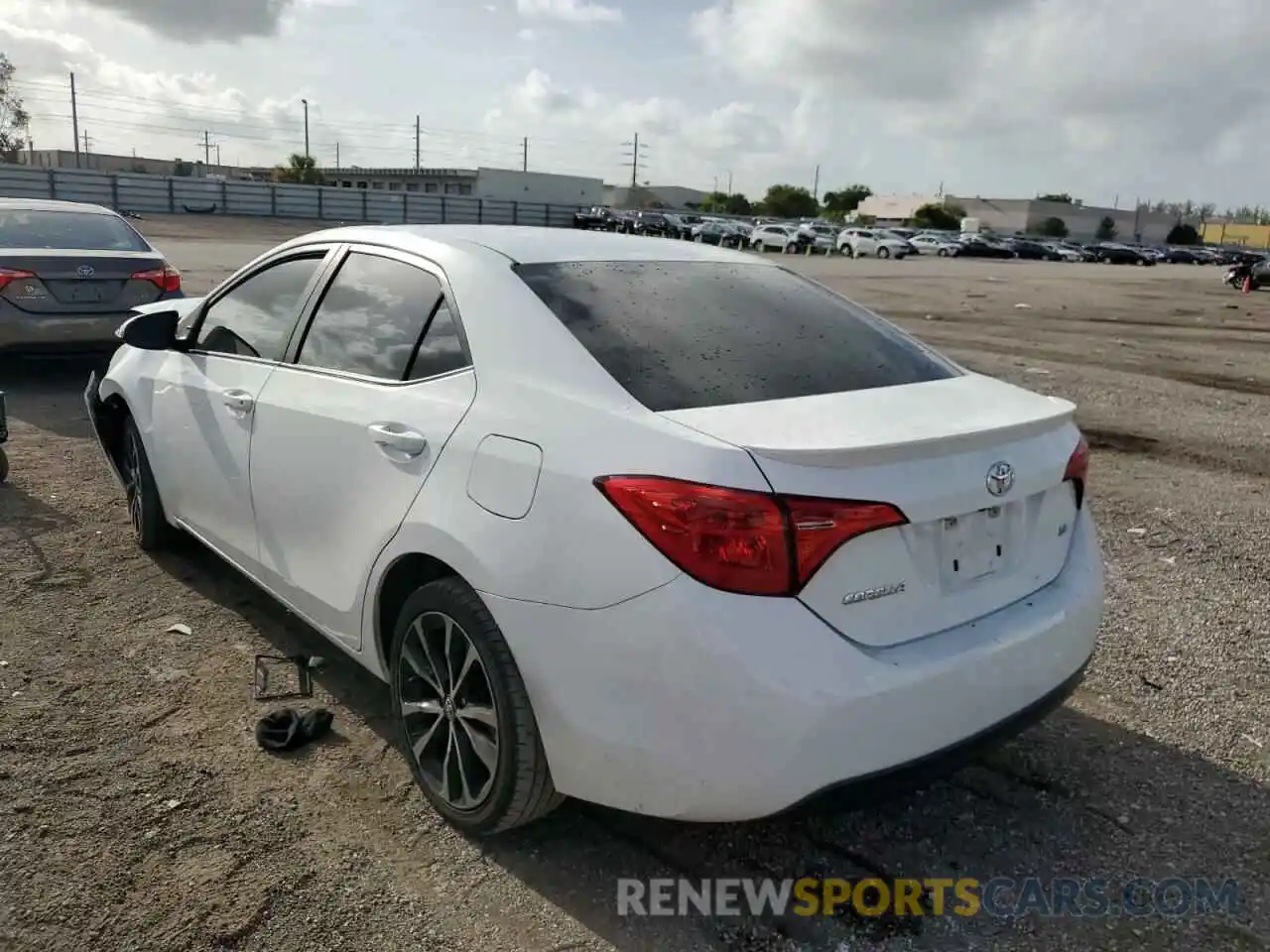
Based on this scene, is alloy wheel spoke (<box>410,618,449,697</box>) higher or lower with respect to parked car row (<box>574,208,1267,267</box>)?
higher

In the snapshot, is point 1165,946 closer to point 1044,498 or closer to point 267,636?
point 1044,498

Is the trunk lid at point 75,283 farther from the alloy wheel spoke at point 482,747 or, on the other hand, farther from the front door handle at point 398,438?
the alloy wheel spoke at point 482,747

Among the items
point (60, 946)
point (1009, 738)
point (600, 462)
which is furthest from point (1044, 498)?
point (60, 946)

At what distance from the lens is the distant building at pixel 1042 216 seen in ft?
389

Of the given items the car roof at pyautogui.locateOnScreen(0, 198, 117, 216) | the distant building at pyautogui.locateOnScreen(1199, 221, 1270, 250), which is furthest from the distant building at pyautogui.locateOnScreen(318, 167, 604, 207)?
the car roof at pyautogui.locateOnScreen(0, 198, 117, 216)

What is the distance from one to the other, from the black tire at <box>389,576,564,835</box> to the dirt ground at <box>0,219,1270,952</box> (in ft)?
0.50

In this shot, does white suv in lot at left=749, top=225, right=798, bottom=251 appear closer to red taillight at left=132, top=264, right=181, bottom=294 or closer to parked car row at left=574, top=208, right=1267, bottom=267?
parked car row at left=574, top=208, right=1267, bottom=267

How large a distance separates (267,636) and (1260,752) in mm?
3608

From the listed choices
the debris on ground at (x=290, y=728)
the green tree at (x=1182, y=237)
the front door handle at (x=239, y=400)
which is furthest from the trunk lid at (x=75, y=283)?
the green tree at (x=1182, y=237)

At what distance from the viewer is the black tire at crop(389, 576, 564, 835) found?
262 cm

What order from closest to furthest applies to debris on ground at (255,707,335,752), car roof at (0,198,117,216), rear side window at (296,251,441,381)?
rear side window at (296,251,441,381) < debris on ground at (255,707,335,752) < car roof at (0,198,117,216)

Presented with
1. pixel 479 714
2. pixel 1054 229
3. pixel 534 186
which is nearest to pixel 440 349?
pixel 479 714

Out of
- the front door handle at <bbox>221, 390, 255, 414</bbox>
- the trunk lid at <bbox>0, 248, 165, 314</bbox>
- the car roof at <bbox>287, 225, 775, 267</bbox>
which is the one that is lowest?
the trunk lid at <bbox>0, 248, 165, 314</bbox>

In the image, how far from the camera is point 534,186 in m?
101
